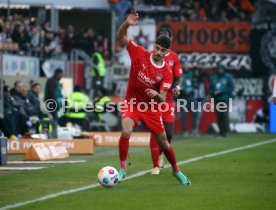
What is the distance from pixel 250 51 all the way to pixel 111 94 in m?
5.95

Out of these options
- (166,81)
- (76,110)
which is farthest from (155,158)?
(76,110)

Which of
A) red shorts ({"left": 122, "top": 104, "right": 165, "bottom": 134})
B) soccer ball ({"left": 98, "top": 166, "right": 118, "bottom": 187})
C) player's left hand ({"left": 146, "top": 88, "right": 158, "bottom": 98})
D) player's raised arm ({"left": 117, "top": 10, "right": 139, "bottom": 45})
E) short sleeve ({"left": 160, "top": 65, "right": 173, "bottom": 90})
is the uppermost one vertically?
player's raised arm ({"left": 117, "top": 10, "right": 139, "bottom": 45})

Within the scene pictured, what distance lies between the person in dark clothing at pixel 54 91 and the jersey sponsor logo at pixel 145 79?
1338cm

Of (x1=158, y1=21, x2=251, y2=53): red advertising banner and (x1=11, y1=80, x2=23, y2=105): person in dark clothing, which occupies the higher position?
(x1=158, y1=21, x2=251, y2=53): red advertising banner

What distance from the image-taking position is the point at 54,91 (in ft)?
91.0

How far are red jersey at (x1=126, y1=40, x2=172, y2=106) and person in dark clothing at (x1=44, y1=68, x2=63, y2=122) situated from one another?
525 inches

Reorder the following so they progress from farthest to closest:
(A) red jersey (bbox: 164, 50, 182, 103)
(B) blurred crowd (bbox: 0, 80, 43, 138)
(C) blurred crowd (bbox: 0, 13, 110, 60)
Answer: (C) blurred crowd (bbox: 0, 13, 110, 60) < (B) blurred crowd (bbox: 0, 80, 43, 138) < (A) red jersey (bbox: 164, 50, 182, 103)

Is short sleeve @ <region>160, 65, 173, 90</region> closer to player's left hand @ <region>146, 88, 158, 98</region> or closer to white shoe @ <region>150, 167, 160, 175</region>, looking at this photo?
A: player's left hand @ <region>146, 88, 158, 98</region>

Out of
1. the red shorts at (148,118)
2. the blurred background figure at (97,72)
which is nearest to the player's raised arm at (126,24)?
the red shorts at (148,118)

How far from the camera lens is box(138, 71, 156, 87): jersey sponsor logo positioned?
14297 millimetres

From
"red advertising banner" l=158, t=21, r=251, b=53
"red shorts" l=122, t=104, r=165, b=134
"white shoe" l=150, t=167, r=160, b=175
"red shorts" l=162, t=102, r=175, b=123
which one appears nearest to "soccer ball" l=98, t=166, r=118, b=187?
"red shorts" l=122, t=104, r=165, b=134

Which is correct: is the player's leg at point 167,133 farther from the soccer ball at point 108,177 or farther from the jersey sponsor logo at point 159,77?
the soccer ball at point 108,177

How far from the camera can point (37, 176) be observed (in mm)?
15266

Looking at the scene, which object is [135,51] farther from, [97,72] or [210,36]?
[210,36]
